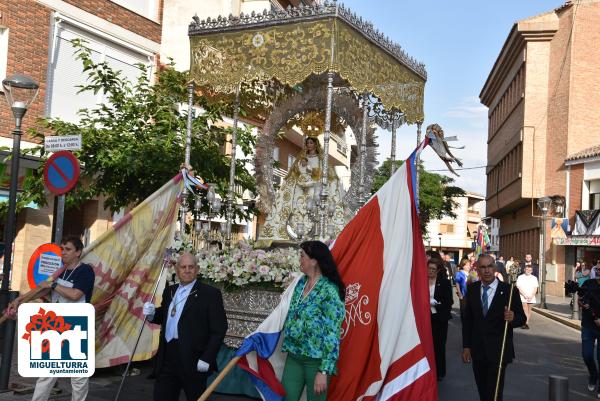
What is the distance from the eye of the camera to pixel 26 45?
645 inches

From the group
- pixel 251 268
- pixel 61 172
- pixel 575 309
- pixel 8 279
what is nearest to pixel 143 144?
pixel 61 172

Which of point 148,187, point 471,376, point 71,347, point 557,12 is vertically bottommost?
point 471,376

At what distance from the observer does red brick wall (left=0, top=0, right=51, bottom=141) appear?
1579 cm

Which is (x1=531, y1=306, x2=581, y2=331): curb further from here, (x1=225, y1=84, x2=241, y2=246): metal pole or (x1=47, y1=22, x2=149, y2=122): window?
(x1=47, y1=22, x2=149, y2=122): window

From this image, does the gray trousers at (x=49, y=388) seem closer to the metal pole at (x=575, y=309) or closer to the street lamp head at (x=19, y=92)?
the street lamp head at (x=19, y=92)

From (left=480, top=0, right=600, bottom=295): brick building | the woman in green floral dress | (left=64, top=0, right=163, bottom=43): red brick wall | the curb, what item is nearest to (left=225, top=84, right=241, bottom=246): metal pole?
the woman in green floral dress

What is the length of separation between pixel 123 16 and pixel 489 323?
15.1m

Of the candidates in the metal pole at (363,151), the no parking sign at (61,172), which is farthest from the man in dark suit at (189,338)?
the metal pole at (363,151)

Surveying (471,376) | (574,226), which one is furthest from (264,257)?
(574,226)

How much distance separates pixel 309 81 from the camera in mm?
11844

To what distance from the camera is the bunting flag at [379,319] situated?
241 inches

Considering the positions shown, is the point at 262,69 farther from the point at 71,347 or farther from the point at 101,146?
the point at 71,347

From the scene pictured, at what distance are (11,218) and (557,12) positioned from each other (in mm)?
36219

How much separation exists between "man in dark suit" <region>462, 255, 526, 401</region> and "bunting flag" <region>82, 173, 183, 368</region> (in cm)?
330
